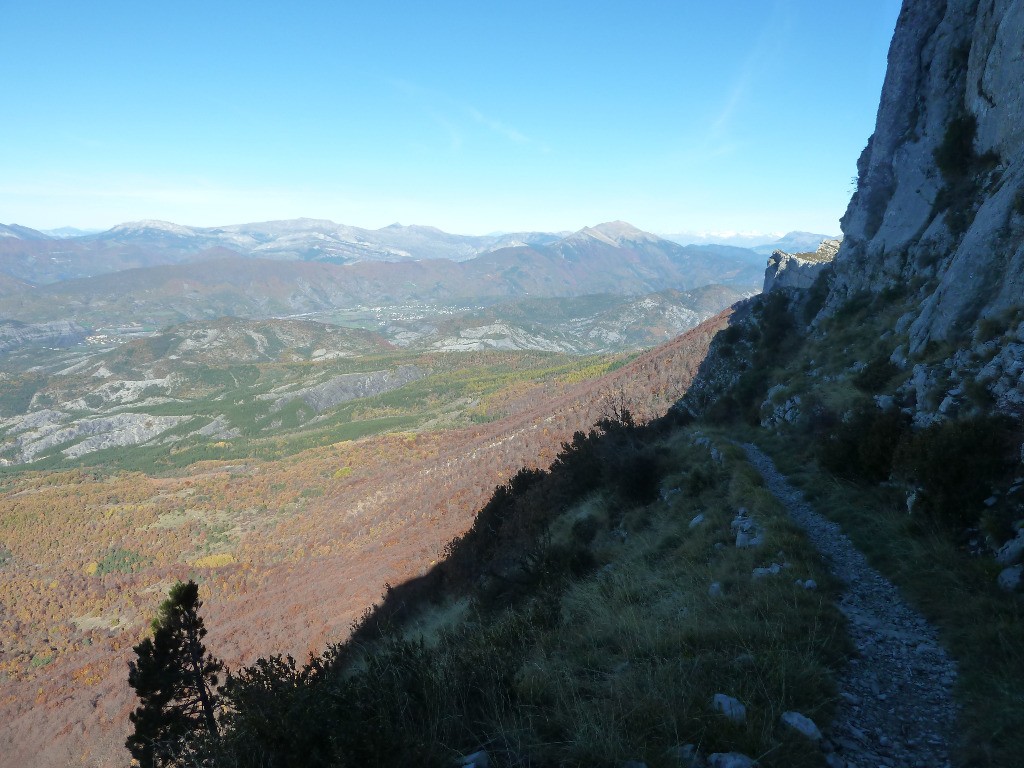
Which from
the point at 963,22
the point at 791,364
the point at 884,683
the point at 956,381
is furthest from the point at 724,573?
the point at 963,22

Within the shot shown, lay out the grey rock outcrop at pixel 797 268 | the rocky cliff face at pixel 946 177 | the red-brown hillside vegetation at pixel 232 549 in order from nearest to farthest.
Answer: the rocky cliff face at pixel 946 177 → the red-brown hillside vegetation at pixel 232 549 → the grey rock outcrop at pixel 797 268

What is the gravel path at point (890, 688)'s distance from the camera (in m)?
3.79

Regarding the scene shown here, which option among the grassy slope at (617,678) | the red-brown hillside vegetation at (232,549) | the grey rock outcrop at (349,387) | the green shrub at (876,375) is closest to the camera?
the grassy slope at (617,678)

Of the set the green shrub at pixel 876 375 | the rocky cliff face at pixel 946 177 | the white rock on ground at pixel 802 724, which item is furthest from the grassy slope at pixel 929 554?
the rocky cliff face at pixel 946 177

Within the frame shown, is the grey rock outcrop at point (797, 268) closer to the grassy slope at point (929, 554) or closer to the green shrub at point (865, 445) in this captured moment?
the grassy slope at point (929, 554)

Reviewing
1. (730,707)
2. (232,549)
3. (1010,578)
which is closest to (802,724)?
(730,707)

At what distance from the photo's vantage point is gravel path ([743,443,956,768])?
379cm

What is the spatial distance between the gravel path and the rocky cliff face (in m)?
7.26

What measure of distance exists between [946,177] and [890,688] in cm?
2112

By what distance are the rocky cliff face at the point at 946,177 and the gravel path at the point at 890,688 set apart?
7.26m

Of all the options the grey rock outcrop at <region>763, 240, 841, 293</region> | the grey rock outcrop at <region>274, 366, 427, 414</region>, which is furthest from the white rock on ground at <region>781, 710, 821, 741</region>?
the grey rock outcrop at <region>274, 366, 427, 414</region>

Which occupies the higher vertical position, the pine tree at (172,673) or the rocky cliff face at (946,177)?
the rocky cliff face at (946,177)

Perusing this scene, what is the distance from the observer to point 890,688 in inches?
177

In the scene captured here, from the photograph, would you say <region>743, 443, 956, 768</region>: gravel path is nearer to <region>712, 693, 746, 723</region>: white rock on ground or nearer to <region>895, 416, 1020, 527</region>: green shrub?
<region>712, 693, 746, 723</region>: white rock on ground
